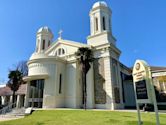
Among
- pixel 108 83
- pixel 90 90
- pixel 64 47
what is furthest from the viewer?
pixel 64 47

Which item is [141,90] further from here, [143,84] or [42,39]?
[42,39]

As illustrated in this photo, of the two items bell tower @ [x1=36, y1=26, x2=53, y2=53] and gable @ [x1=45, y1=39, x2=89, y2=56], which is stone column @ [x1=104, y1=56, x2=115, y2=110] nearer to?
gable @ [x1=45, y1=39, x2=89, y2=56]

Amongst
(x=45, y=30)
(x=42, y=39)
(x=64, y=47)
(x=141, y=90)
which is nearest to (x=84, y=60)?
(x=64, y=47)

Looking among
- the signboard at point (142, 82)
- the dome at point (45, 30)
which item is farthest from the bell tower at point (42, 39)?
the signboard at point (142, 82)

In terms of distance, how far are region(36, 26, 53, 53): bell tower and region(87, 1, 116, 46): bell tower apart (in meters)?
11.0

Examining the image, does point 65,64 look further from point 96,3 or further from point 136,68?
point 136,68

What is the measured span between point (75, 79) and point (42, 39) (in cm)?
1410

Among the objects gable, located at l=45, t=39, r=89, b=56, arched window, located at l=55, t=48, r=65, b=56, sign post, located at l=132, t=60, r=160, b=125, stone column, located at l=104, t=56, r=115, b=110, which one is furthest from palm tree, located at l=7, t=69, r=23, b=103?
sign post, located at l=132, t=60, r=160, b=125

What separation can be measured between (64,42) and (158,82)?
1654cm

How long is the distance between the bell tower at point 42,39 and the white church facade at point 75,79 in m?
8.43

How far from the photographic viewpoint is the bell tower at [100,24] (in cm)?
2388

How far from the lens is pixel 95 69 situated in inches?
883

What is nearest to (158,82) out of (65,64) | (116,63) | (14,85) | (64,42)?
(116,63)

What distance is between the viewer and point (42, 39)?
31.7m
